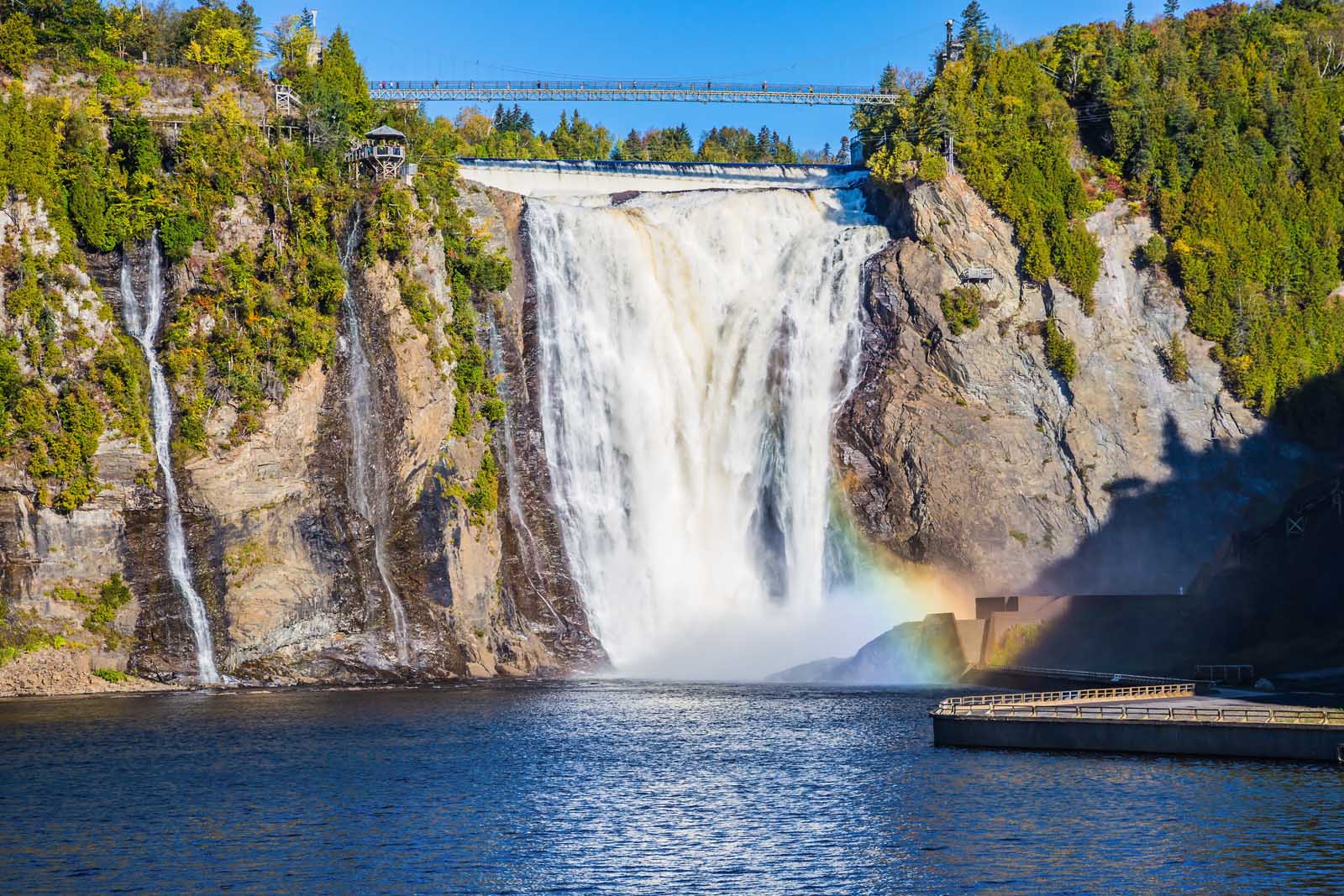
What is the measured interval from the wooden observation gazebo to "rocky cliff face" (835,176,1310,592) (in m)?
31.7

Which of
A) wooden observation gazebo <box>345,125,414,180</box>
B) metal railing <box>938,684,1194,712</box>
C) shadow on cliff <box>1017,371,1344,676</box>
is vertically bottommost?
metal railing <box>938,684,1194,712</box>

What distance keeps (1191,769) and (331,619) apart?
46.9 m

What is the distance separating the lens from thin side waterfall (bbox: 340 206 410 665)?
85.4 metres

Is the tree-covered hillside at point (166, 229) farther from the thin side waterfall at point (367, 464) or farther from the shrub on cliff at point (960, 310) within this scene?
the shrub on cliff at point (960, 310)

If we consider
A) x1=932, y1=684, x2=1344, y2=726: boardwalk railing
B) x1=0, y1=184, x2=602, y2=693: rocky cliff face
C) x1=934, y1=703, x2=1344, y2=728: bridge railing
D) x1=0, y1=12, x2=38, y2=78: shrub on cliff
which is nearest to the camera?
x1=934, y1=703, x2=1344, y2=728: bridge railing

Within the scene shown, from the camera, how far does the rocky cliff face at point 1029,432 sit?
98875 millimetres

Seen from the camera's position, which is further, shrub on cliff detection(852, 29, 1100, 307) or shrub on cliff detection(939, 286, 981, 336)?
shrub on cliff detection(852, 29, 1100, 307)

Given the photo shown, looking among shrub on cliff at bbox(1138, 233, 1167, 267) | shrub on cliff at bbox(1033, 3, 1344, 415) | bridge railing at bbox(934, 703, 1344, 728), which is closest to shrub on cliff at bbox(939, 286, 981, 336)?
shrub on cliff at bbox(1138, 233, 1167, 267)

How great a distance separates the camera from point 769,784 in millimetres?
53406

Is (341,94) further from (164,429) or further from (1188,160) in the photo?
(1188,160)

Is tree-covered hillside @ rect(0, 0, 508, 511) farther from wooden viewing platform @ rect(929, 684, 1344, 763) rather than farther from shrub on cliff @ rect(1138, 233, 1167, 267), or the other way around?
shrub on cliff @ rect(1138, 233, 1167, 267)

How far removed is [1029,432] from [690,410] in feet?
72.4

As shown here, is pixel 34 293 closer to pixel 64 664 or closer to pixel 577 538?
pixel 64 664

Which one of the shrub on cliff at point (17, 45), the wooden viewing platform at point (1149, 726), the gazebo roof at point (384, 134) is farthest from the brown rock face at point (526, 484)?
the wooden viewing platform at point (1149, 726)
